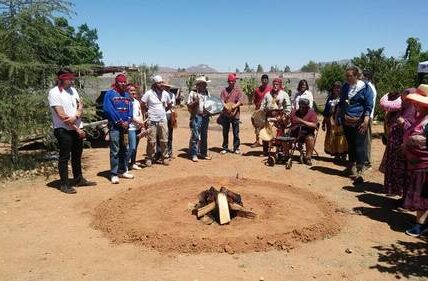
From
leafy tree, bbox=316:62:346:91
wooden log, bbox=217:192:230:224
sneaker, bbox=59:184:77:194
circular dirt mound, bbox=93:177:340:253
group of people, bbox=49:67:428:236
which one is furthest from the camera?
leafy tree, bbox=316:62:346:91

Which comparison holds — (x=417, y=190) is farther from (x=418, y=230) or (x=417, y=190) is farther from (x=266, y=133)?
(x=266, y=133)

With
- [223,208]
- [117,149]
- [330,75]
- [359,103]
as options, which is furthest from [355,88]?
[330,75]

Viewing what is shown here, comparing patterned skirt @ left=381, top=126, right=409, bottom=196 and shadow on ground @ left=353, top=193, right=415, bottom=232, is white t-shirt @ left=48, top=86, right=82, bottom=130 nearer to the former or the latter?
shadow on ground @ left=353, top=193, right=415, bottom=232

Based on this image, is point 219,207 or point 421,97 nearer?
point 421,97

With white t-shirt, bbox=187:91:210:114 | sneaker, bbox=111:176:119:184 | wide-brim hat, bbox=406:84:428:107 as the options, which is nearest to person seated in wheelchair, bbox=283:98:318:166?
white t-shirt, bbox=187:91:210:114

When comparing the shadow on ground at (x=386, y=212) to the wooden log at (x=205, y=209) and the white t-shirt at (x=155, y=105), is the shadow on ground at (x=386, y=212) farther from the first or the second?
the white t-shirt at (x=155, y=105)

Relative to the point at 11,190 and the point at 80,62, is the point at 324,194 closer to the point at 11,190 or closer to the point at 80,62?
the point at 11,190

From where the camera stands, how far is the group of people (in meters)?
5.84

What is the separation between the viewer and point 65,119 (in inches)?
281

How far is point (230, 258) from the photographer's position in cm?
500

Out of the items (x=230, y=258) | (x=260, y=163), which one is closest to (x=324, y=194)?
(x=260, y=163)

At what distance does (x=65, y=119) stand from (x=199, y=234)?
3033 millimetres

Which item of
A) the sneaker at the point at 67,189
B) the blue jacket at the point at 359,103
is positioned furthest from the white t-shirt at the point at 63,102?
the blue jacket at the point at 359,103

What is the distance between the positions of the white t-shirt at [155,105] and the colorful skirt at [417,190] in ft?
16.1
